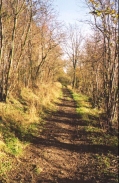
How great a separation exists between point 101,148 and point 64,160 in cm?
210

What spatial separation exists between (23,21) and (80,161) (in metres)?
11.9

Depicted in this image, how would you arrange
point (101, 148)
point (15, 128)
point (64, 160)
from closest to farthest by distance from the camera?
point (64, 160) < point (101, 148) < point (15, 128)

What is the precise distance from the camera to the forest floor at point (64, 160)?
6789 mm

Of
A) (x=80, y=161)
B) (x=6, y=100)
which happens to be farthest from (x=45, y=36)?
(x=80, y=161)

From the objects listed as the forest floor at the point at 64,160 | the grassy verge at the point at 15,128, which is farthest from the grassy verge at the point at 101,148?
the grassy verge at the point at 15,128

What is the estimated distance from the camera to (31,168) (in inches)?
280

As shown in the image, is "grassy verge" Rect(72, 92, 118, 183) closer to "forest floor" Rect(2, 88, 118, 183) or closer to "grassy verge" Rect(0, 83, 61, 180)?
"forest floor" Rect(2, 88, 118, 183)

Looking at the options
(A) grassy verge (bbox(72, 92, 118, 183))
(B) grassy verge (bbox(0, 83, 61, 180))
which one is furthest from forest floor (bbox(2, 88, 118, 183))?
(B) grassy verge (bbox(0, 83, 61, 180))

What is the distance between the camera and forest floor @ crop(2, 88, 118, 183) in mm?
6789

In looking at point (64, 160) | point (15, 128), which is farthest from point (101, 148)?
point (15, 128)

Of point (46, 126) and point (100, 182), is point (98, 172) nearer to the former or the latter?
point (100, 182)

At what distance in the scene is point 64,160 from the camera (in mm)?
8125

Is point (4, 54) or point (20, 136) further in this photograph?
point (4, 54)

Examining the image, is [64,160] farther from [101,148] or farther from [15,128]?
[15,128]
